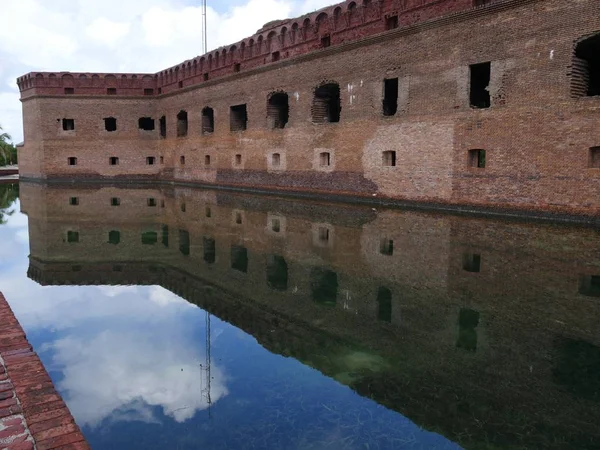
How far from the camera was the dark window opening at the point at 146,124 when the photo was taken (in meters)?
28.8

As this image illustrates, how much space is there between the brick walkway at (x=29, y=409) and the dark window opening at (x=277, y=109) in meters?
16.0

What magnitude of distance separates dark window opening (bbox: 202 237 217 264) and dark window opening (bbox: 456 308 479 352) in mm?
3807

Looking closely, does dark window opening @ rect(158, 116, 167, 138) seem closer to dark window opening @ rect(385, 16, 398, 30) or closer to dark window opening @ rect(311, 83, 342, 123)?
dark window opening @ rect(311, 83, 342, 123)

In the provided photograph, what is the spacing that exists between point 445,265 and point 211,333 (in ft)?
11.6

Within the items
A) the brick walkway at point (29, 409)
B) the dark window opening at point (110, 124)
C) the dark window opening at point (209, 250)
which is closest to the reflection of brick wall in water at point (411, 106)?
the dark window opening at point (110, 124)

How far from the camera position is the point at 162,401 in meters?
3.26

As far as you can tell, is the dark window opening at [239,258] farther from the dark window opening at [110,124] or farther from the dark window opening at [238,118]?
the dark window opening at [110,124]

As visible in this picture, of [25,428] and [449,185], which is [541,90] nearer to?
[449,185]

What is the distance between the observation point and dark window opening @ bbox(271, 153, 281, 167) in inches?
720

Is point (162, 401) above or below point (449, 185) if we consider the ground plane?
below

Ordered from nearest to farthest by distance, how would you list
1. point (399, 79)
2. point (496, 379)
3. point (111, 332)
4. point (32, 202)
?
point (496, 379), point (111, 332), point (399, 79), point (32, 202)

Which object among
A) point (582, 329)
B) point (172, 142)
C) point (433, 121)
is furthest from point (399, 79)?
point (172, 142)

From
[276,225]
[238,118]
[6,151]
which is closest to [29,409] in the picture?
[276,225]

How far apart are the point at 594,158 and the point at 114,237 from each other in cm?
943
